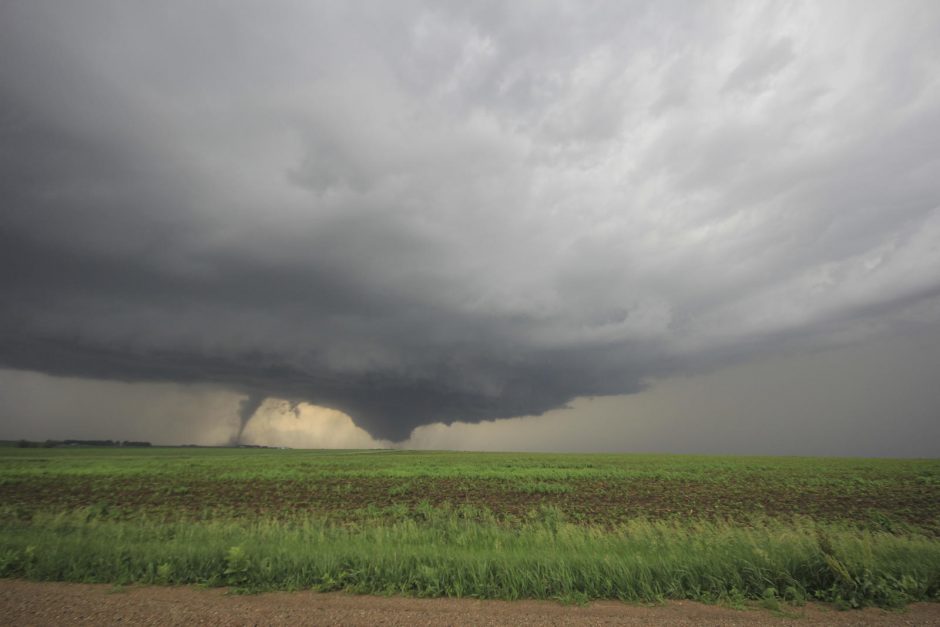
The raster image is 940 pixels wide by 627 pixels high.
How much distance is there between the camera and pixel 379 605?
22.8ft

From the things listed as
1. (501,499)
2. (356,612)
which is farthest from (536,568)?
(501,499)

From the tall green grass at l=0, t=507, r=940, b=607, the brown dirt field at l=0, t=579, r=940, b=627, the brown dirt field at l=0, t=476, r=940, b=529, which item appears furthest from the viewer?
the brown dirt field at l=0, t=476, r=940, b=529

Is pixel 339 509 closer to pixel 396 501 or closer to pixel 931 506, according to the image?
pixel 396 501

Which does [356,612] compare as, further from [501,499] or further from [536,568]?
[501,499]

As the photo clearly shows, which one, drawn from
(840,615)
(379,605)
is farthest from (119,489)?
(840,615)

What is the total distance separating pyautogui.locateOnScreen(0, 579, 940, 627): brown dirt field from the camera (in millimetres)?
6410

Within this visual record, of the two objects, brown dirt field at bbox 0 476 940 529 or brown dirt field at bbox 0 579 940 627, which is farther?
brown dirt field at bbox 0 476 940 529

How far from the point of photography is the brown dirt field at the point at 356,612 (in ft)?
21.0

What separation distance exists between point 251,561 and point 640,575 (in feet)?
24.2

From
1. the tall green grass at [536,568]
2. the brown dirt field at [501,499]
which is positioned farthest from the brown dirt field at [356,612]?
the brown dirt field at [501,499]

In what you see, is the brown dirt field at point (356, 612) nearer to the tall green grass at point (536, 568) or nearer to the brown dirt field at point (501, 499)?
the tall green grass at point (536, 568)

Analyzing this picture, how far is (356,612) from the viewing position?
666cm

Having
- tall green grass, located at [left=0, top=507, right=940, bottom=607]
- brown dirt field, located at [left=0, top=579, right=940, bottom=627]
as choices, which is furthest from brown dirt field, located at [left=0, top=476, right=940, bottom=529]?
brown dirt field, located at [left=0, top=579, right=940, bottom=627]

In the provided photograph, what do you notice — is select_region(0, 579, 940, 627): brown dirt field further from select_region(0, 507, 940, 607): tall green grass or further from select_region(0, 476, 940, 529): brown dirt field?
select_region(0, 476, 940, 529): brown dirt field
